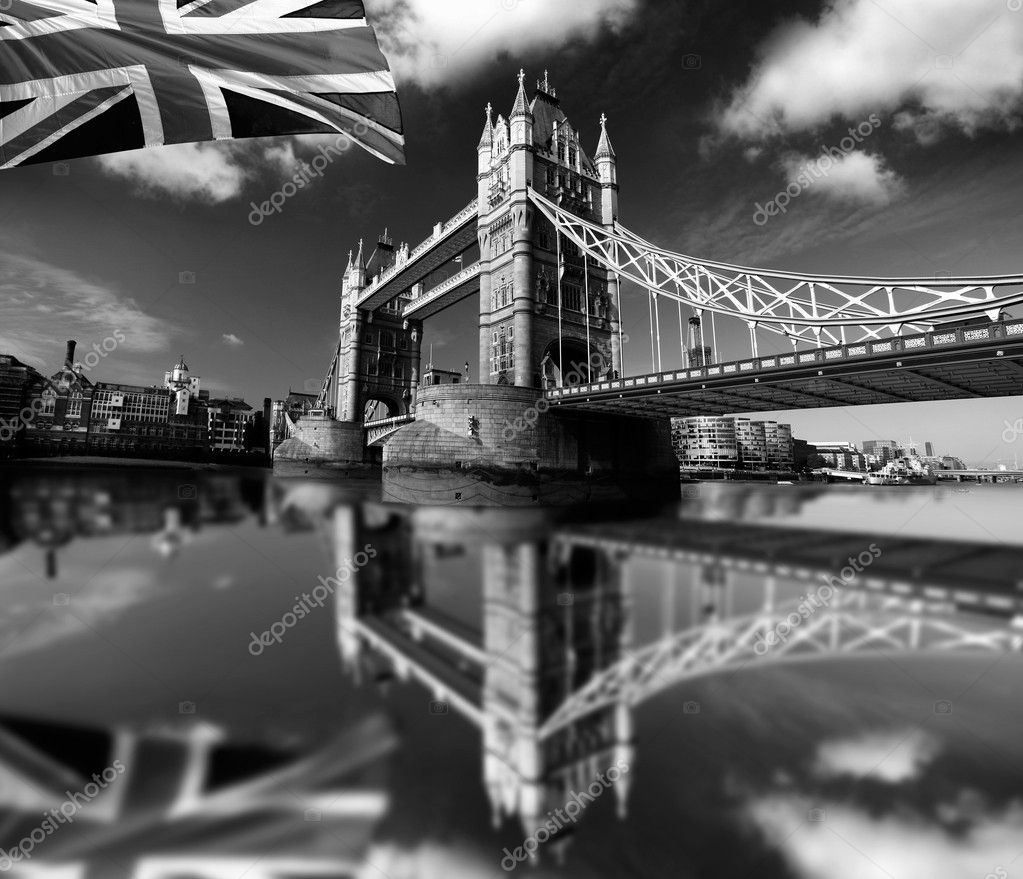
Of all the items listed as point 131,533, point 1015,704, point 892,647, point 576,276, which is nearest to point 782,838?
point 1015,704

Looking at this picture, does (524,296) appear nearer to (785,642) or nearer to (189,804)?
(785,642)

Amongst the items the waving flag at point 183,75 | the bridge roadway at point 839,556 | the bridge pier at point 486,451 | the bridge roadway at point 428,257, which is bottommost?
the bridge roadway at point 839,556

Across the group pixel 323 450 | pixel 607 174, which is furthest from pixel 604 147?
pixel 323 450

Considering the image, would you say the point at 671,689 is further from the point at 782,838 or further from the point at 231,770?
the point at 231,770

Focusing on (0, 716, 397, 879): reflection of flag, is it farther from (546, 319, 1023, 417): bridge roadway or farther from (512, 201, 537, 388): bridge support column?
(512, 201, 537, 388): bridge support column

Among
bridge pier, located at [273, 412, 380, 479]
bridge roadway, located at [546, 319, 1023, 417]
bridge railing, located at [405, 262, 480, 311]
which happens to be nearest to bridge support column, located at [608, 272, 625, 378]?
bridge roadway, located at [546, 319, 1023, 417]

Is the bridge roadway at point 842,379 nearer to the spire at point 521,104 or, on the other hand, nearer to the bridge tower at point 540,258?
the bridge tower at point 540,258

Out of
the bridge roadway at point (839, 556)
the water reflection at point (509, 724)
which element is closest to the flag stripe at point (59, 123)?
the water reflection at point (509, 724)
